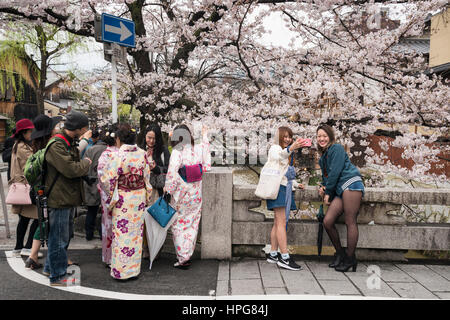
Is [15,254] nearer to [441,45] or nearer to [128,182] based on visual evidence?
[128,182]

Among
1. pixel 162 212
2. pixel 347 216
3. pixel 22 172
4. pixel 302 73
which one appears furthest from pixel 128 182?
pixel 302 73

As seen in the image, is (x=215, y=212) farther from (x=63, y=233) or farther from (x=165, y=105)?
(x=165, y=105)

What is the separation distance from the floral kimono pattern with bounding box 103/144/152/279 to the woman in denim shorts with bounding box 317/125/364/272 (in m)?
2.34

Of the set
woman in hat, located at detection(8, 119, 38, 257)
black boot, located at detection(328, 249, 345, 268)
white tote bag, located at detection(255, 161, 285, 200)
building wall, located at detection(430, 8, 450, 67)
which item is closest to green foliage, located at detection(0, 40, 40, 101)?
woman in hat, located at detection(8, 119, 38, 257)

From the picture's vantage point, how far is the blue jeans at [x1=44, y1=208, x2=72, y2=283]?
376 centimetres

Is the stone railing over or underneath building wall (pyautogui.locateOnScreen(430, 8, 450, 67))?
underneath

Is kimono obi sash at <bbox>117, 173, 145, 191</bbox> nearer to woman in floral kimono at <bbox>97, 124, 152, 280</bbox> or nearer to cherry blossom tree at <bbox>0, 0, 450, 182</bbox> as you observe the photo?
woman in floral kimono at <bbox>97, 124, 152, 280</bbox>

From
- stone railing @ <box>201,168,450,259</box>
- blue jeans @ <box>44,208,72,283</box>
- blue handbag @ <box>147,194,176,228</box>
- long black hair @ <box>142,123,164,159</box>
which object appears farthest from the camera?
long black hair @ <box>142,123,164,159</box>

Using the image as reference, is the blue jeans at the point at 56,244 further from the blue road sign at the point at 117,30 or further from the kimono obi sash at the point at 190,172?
the blue road sign at the point at 117,30

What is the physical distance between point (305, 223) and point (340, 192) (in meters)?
0.78

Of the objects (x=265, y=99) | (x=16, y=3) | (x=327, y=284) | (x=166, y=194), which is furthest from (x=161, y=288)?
(x=16, y=3)

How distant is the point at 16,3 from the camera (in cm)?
687

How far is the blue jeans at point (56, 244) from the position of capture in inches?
148

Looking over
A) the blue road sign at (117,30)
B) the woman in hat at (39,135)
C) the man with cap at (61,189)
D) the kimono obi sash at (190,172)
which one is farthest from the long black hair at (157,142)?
the blue road sign at (117,30)
